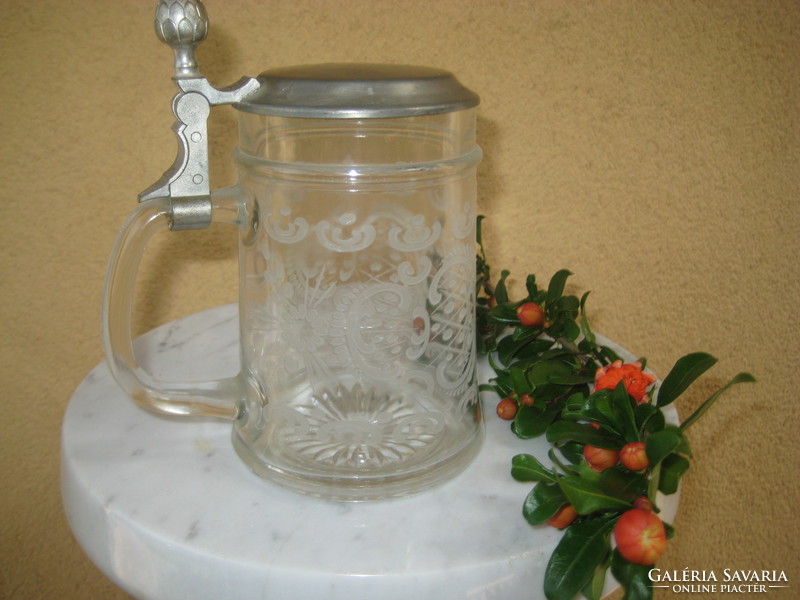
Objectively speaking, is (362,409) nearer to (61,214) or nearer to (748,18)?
(61,214)

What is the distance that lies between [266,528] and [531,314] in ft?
0.98

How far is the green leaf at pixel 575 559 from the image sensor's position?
49cm

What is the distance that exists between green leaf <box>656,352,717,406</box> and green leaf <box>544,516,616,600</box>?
0.37 ft

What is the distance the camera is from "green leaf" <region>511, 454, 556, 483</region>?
550 mm

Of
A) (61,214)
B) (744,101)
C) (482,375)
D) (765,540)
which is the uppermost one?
(744,101)

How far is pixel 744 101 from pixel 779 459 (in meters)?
0.50

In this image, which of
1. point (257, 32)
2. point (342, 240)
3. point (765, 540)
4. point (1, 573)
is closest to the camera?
point (342, 240)

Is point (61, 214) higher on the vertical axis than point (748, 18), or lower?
lower

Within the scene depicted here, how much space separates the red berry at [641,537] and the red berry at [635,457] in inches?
1.8

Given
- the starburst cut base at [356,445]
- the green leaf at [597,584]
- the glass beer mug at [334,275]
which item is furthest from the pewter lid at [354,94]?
the green leaf at [597,584]

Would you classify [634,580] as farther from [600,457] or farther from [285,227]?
[285,227]

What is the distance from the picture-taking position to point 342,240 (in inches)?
21.2

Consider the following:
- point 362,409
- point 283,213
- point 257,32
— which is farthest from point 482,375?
point 257,32

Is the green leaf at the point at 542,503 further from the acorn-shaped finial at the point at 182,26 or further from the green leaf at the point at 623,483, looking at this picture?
the acorn-shaped finial at the point at 182,26
